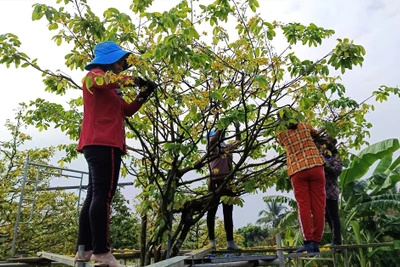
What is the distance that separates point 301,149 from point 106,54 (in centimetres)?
214

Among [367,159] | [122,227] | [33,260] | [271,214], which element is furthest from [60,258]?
[271,214]

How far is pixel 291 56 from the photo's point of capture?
3.72 meters

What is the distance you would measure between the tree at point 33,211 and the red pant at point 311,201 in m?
7.89

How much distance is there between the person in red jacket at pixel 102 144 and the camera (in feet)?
8.17

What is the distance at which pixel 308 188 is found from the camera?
3.86m

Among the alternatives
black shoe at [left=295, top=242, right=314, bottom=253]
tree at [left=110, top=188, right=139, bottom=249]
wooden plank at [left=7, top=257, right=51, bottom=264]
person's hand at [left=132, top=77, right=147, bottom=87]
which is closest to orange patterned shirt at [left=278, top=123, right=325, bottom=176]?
black shoe at [left=295, top=242, right=314, bottom=253]

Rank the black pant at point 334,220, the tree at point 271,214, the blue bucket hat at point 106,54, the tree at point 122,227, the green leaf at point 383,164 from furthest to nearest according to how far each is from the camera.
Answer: the tree at point 271,214
the tree at point 122,227
the green leaf at point 383,164
the black pant at point 334,220
the blue bucket hat at point 106,54

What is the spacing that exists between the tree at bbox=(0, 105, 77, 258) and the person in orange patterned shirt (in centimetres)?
788

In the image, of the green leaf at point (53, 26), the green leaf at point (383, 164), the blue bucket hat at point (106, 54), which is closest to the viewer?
the blue bucket hat at point (106, 54)

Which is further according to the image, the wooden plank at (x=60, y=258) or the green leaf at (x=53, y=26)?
the green leaf at (x=53, y=26)

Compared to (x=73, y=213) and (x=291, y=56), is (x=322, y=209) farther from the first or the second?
(x=73, y=213)

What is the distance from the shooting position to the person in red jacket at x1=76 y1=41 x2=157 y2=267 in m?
2.49

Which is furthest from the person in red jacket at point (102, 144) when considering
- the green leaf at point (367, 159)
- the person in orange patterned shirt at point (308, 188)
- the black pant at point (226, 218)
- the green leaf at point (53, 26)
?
the green leaf at point (367, 159)

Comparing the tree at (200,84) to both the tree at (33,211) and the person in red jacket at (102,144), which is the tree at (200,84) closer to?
the person in red jacket at (102,144)
